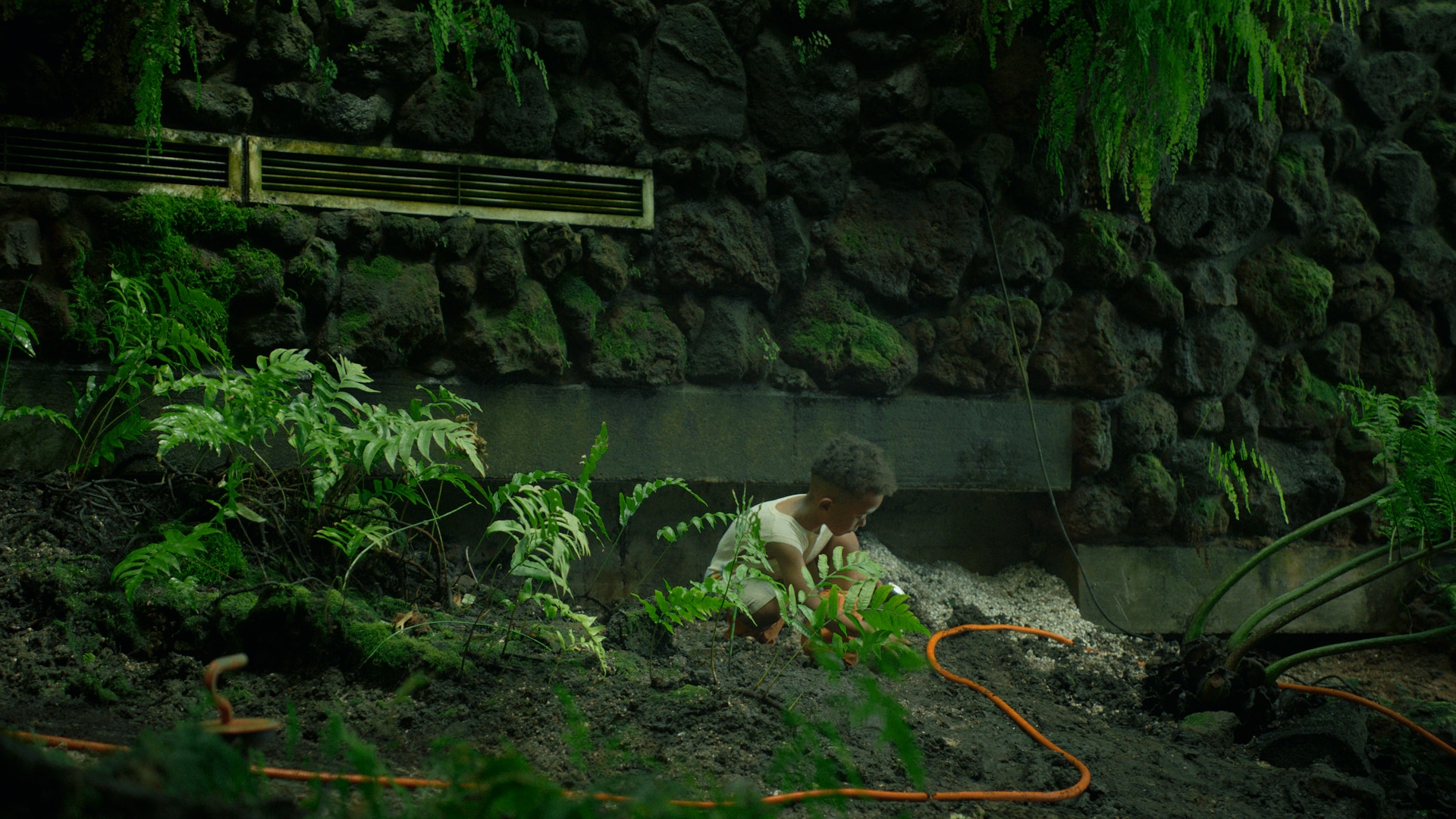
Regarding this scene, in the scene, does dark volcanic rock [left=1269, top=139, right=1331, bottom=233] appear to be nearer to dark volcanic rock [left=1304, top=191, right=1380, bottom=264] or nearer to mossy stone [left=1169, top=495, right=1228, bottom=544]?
dark volcanic rock [left=1304, top=191, right=1380, bottom=264]

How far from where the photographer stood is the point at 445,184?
3.13m

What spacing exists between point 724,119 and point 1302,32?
263cm

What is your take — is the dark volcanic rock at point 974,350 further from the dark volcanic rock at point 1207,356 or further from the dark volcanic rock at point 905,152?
the dark volcanic rock at point 1207,356

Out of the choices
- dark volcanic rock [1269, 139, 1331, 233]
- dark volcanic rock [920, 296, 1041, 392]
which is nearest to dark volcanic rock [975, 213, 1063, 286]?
dark volcanic rock [920, 296, 1041, 392]

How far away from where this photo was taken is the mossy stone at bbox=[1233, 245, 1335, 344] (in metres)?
4.20

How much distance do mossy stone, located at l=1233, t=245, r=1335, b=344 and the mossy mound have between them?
1.93m

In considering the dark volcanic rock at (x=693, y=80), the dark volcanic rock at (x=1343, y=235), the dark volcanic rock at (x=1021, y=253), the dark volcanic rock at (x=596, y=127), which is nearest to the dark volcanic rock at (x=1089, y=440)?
the dark volcanic rock at (x=1021, y=253)

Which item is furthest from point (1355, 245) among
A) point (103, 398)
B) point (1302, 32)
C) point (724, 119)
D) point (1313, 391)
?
point (103, 398)

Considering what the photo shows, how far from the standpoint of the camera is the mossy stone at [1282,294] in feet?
13.8

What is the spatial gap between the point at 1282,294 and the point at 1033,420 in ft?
5.07

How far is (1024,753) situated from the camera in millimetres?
2293

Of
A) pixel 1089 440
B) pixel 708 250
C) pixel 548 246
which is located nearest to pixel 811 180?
pixel 708 250

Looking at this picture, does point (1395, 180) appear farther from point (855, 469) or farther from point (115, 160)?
point (115, 160)

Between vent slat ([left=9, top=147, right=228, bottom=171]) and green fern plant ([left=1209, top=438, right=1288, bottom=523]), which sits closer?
vent slat ([left=9, top=147, right=228, bottom=171])
